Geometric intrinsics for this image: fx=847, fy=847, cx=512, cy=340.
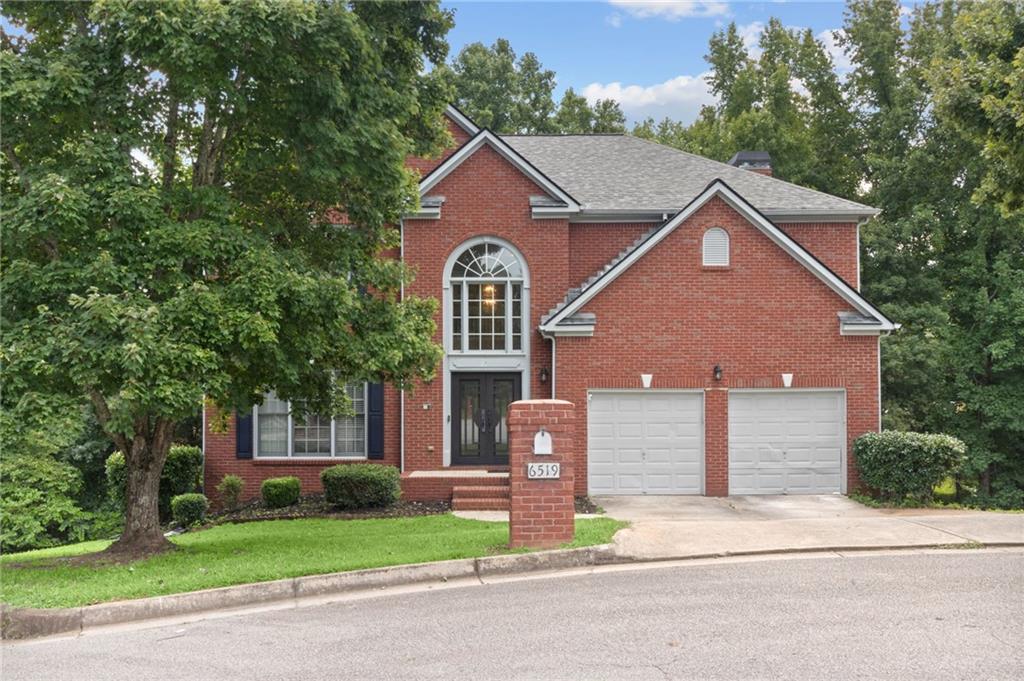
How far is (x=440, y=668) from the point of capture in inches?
246

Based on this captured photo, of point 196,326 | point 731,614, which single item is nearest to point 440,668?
point 731,614

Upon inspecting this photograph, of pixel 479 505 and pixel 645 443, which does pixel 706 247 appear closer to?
Result: pixel 645 443

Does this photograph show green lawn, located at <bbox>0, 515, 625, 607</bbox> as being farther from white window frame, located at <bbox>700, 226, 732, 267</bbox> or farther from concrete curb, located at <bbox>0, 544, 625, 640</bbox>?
white window frame, located at <bbox>700, 226, 732, 267</bbox>

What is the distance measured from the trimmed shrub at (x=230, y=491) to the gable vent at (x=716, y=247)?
10.7m

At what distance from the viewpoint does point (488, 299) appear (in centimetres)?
1834

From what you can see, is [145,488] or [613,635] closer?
[613,635]

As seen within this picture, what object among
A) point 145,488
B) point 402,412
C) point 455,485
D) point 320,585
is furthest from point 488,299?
point 320,585

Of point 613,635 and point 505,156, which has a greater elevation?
point 505,156

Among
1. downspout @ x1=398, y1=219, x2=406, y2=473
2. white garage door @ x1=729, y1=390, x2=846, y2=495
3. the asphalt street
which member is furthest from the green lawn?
white garage door @ x1=729, y1=390, x2=846, y2=495

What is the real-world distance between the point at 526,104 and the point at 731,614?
39.3 meters

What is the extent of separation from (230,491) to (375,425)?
328 centimetres

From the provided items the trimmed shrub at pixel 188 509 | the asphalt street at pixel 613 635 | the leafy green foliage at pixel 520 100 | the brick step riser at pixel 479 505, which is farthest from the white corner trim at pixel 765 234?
the leafy green foliage at pixel 520 100

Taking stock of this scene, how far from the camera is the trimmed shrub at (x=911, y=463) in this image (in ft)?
48.3

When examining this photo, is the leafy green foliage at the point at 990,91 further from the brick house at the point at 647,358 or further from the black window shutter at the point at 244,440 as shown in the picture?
the black window shutter at the point at 244,440
